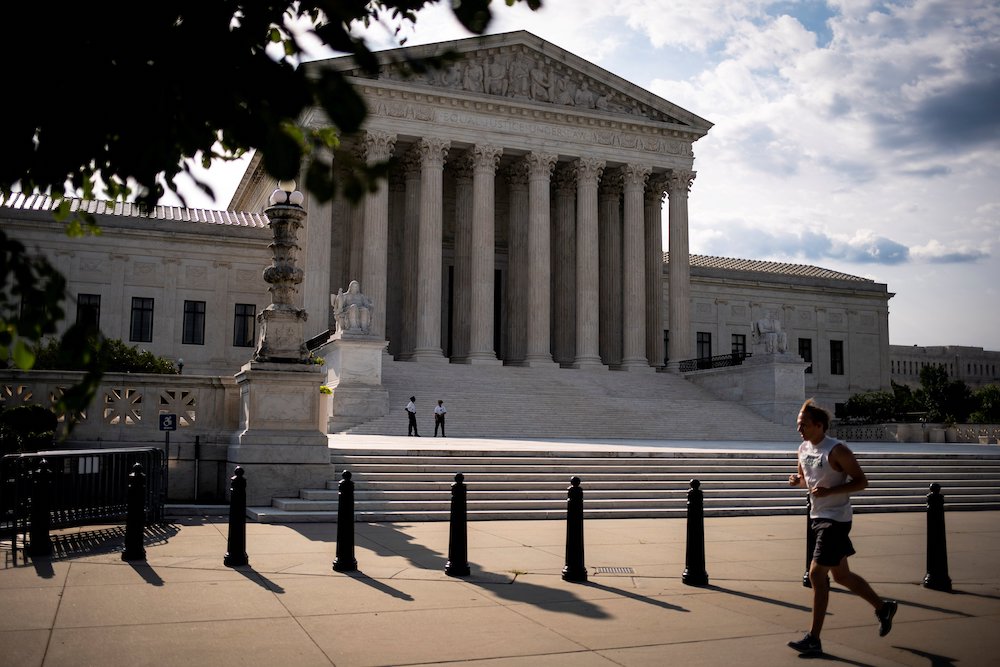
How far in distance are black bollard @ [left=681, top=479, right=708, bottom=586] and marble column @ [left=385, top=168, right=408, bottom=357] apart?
4003 centimetres

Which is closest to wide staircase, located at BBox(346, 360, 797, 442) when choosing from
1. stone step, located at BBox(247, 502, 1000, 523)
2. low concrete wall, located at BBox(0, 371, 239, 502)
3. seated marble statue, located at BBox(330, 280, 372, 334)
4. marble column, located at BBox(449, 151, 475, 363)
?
seated marble statue, located at BBox(330, 280, 372, 334)

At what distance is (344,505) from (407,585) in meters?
1.31

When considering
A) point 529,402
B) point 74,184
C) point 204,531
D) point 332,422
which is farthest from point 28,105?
point 529,402

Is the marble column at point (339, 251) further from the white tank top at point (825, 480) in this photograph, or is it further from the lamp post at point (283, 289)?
the white tank top at point (825, 480)

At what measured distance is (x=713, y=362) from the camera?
46.9m

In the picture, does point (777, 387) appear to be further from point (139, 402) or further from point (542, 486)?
point (139, 402)

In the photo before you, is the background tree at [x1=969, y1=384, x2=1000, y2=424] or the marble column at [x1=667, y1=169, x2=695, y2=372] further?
the background tree at [x1=969, y1=384, x2=1000, y2=424]

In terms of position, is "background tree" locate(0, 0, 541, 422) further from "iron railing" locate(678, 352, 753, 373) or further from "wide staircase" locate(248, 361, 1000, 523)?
"iron railing" locate(678, 352, 753, 373)

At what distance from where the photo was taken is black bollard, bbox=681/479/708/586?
9.80 m

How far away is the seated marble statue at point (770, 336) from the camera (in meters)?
39.7

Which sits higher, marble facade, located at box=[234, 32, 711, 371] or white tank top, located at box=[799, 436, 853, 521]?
marble facade, located at box=[234, 32, 711, 371]

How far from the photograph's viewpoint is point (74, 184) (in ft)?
15.2

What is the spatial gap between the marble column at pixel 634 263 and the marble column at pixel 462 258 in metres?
8.49

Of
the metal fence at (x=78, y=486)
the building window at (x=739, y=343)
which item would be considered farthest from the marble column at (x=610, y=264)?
the metal fence at (x=78, y=486)
